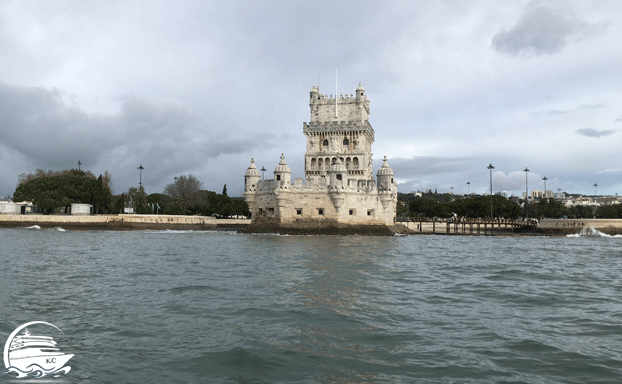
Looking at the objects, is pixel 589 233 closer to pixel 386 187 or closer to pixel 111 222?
pixel 386 187

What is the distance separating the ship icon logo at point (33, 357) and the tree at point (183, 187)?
224ft

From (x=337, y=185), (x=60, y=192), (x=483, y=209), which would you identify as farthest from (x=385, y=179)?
(x=60, y=192)

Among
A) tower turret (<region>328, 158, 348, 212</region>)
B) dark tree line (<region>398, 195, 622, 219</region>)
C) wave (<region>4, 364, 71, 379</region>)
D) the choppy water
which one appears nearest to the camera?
wave (<region>4, 364, 71, 379</region>)

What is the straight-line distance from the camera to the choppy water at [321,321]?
6043 mm

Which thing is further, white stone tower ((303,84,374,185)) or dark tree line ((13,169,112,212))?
dark tree line ((13,169,112,212))

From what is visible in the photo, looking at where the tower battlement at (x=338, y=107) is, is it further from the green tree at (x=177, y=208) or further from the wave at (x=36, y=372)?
the wave at (x=36, y=372)

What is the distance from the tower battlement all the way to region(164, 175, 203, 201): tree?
31.0 m

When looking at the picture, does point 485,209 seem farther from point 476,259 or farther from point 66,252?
point 66,252

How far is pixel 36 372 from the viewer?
5.72 metres

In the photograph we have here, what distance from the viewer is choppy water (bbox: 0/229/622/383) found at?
6043mm

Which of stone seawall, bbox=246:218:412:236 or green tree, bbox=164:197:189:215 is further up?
green tree, bbox=164:197:189:215

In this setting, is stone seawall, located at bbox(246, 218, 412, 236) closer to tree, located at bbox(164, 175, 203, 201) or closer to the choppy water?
the choppy water

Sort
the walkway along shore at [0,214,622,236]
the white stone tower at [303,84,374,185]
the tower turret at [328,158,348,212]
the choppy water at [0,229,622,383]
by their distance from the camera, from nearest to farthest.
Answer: the choppy water at [0,229,622,383] < the tower turret at [328,158,348,212] < the walkway along shore at [0,214,622,236] < the white stone tower at [303,84,374,185]

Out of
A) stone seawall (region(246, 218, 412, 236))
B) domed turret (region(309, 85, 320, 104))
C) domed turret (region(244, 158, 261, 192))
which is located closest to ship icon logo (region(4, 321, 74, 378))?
stone seawall (region(246, 218, 412, 236))
